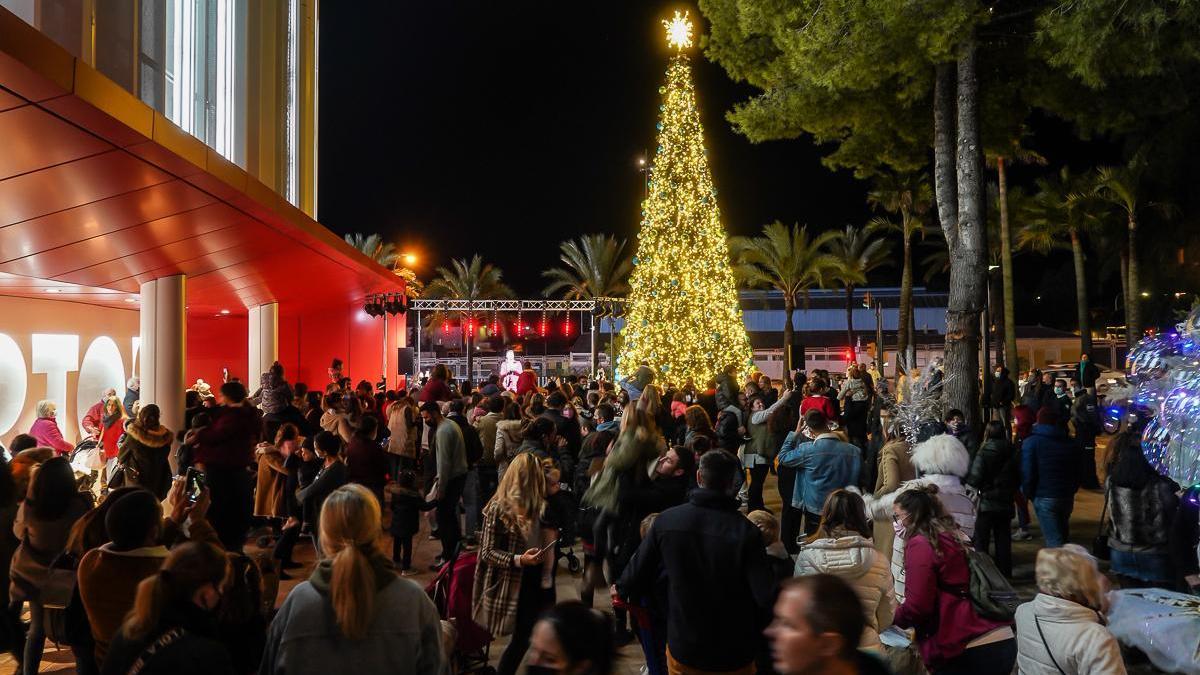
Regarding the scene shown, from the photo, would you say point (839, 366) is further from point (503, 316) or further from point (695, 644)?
point (695, 644)

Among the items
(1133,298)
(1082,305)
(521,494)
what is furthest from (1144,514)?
(1082,305)

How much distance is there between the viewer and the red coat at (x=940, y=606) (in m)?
4.31

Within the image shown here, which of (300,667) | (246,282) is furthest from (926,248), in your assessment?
(300,667)

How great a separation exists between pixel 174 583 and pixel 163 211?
7040 millimetres

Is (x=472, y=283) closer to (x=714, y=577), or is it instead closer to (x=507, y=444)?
(x=507, y=444)

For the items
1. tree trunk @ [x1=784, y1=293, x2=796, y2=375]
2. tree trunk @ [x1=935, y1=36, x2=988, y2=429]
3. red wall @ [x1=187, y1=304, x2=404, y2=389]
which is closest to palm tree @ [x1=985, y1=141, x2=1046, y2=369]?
tree trunk @ [x1=784, y1=293, x2=796, y2=375]

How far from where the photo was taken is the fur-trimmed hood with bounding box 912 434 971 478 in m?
6.76

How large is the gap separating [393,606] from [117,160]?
5.39 meters

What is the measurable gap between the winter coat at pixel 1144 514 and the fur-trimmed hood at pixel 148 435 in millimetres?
8342

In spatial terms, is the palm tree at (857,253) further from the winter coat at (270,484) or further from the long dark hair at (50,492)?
the long dark hair at (50,492)

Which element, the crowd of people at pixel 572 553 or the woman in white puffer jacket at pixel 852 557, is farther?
the woman in white puffer jacket at pixel 852 557

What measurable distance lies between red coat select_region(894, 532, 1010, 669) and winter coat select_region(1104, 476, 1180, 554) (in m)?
3.72

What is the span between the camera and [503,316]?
55625 millimetres

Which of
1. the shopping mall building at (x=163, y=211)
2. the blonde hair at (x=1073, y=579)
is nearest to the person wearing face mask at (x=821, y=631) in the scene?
the blonde hair at (x=1073, y=579)
